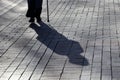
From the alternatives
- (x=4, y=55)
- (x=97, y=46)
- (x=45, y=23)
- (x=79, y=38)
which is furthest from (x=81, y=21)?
(x=4, y=55)

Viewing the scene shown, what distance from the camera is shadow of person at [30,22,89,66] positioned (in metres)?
7.86

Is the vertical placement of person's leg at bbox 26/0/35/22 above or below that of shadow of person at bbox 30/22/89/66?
below

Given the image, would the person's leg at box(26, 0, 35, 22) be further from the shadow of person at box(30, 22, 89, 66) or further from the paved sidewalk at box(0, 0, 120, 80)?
the shadow of person at box(30, 22, 89, 66)

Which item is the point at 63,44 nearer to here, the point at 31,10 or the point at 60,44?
the point at 60,44

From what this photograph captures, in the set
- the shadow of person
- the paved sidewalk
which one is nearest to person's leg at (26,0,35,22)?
the paved sidewalk

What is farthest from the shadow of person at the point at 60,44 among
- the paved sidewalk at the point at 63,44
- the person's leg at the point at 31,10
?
the person's leg at the point at 31,10

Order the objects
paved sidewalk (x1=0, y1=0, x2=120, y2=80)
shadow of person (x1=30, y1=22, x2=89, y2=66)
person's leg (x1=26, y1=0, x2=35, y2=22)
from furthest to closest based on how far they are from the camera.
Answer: person's leg (x1=26, y1=0, x2=35, y2=22) < shadow of person (x1=30, y1=22, x2=89, y2=66) < paved sidewalk (x1=0, y1=0, x2=120, y2=80)

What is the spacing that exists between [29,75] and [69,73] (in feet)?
2.47

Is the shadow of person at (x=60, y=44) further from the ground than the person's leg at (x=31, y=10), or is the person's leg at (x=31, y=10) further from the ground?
the shadow of person at (x=60, y=44)

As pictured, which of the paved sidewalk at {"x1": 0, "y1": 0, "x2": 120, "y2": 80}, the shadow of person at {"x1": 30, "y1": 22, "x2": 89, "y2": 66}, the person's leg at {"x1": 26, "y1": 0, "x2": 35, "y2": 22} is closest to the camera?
the paved sidewalk at {"x1": 0, "y1": 0, "x2": 120, "y2": 80}

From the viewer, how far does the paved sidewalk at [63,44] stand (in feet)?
23.3

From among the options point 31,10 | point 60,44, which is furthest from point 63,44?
point 31,10

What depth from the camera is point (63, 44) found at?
894 centimetres

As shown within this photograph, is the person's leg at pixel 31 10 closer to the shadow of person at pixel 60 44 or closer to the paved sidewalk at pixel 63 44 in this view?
the paved sidewalk at pixel 63 44
